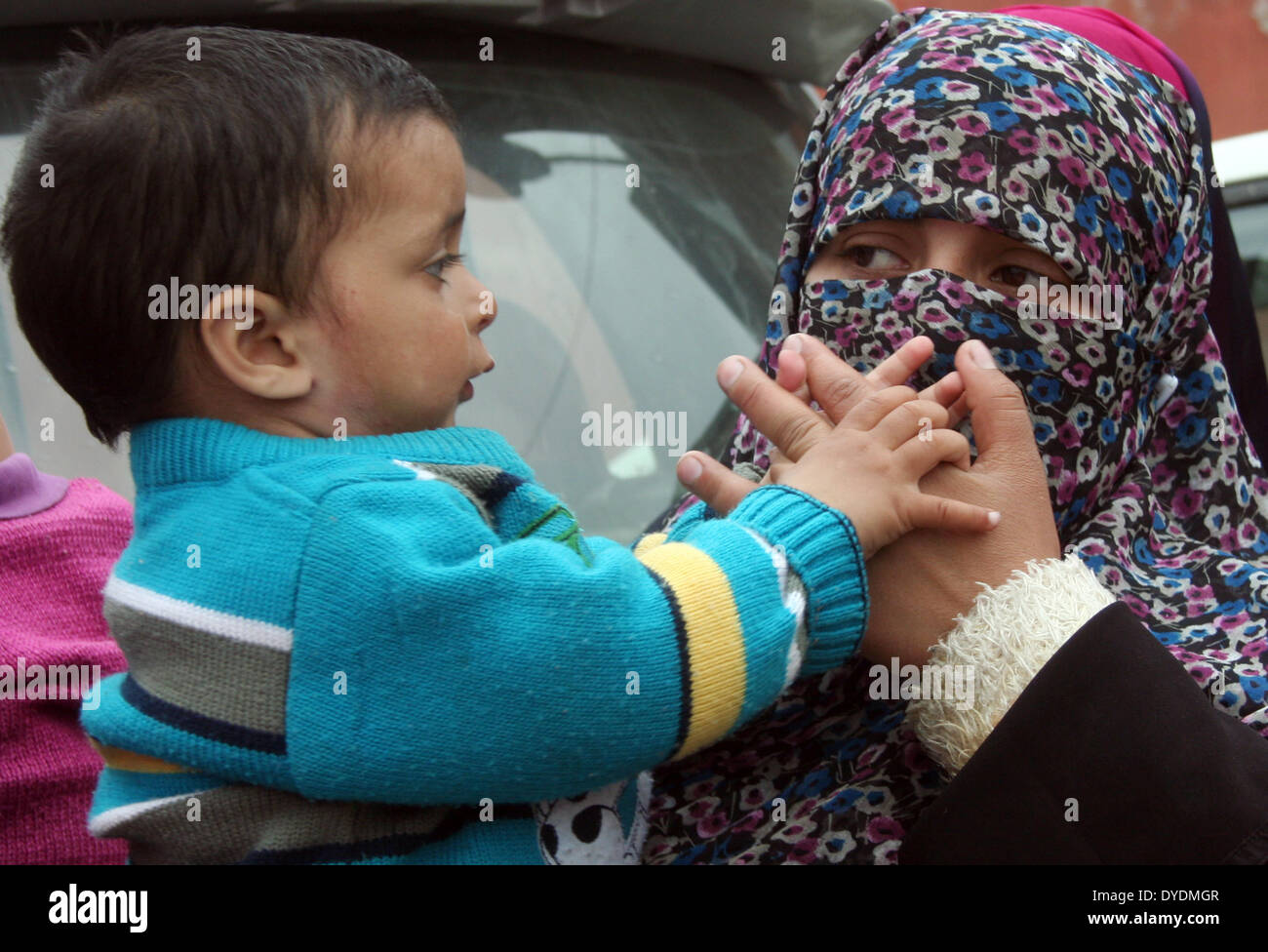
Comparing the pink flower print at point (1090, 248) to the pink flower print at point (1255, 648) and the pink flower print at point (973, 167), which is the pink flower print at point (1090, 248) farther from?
the pink flower print at point (1255, 648)

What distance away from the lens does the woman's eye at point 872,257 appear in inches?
76.8

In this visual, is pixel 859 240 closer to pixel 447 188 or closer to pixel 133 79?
pixel 447 188

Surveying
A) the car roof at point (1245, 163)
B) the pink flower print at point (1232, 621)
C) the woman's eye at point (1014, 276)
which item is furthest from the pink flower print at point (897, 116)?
the car roof at point (1245, 163)

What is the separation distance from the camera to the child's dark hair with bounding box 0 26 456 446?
1.51 metres

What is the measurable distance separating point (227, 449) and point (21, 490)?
0.64 m

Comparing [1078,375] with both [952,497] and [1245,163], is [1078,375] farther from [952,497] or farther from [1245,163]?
[1245,163]

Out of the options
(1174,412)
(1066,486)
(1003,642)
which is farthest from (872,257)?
(1003,642)

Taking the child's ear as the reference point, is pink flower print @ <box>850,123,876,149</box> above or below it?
above

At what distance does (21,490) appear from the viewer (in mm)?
1980

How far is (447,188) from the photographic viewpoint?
5.34 feet

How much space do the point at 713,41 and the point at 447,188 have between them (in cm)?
162

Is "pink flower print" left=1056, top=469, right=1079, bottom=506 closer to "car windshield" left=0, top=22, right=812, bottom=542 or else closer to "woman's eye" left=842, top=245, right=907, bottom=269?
"woman's eye" left=842, top=245, right=907, bottom=269

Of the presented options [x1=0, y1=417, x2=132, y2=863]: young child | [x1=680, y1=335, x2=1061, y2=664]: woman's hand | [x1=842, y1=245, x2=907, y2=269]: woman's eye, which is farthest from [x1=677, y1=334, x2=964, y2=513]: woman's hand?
[x1=0, y1=417, x2=132, y2=863]: young child
